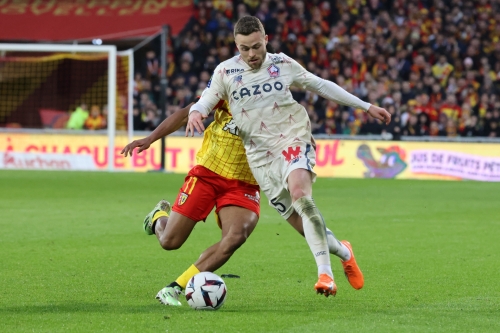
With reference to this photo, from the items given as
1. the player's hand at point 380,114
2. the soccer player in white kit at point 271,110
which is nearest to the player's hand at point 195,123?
the soccer player in white kit at point 271,110

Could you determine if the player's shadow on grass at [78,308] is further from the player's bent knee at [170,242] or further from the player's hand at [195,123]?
the player's hand at [195,123]

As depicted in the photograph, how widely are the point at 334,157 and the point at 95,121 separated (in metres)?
6.36

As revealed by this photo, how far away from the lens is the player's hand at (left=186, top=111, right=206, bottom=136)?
6.07 metres

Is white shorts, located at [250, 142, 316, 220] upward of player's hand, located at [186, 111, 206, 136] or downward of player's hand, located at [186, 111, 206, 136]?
downward

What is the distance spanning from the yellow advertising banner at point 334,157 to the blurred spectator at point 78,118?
4.53 ft

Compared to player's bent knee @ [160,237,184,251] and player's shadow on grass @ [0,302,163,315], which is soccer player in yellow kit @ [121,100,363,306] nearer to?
player's bent knee @ [160,237,184,251]

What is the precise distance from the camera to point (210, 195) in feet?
22.7

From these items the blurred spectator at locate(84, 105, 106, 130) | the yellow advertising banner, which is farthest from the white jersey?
the blurred spectator at locate(84, 105, 106, 130)

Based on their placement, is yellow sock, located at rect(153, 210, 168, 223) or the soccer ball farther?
yellow sock, located at rect(153, 210, 168, 223)

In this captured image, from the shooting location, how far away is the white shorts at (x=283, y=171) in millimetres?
6402

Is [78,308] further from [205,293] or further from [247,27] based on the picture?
[247,27]

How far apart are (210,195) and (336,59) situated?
18833 mm

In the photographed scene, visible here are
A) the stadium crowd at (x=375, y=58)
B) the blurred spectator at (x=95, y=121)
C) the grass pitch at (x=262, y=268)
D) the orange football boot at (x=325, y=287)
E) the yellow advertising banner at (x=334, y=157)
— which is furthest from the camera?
the blurred spectator at (x=95, y=121)

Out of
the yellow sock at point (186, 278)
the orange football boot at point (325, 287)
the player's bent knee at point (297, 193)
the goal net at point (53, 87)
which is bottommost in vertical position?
the goal net at point (53, 87)
